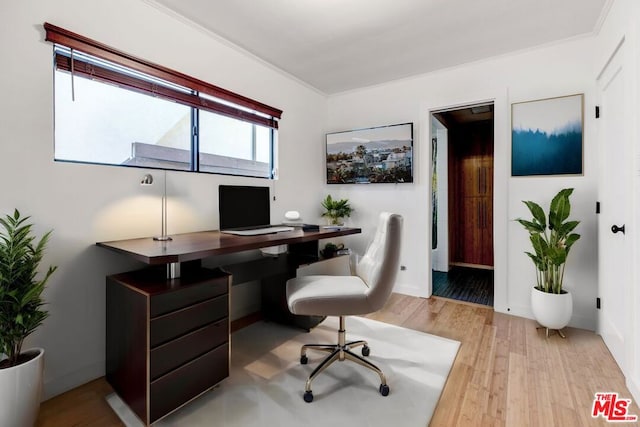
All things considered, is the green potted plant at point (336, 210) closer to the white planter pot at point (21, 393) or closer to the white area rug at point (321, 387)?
the white area rug at point (321, 387)

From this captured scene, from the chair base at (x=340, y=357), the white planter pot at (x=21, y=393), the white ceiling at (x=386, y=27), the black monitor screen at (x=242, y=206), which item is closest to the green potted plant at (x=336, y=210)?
the black monitor screen at (x=242, y=206)

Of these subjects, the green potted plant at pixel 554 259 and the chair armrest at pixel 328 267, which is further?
the chair armrest at pixel 328 267

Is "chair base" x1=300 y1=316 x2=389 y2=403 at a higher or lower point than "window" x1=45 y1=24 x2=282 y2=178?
lower

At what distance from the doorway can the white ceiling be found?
1628 mm

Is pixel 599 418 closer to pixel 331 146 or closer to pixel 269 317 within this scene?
pixel 269 317

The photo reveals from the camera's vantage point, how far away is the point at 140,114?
2111 millimetres

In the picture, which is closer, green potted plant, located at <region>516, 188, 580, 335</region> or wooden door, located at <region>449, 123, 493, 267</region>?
green potted plant, located at <region>516, 188, 580, 335</region>

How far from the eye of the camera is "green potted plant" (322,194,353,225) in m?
3.61

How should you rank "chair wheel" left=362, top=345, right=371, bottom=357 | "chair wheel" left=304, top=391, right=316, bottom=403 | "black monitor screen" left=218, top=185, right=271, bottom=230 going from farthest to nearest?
"black monitor screen" left=218, top=185, right=271, bottom=230 < "chair wheel" left=362, top=345, right=371, bottom=357 < "chair wheel" left=304, top=391, right=316, bottom=403

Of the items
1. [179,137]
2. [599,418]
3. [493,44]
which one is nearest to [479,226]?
[493,44]

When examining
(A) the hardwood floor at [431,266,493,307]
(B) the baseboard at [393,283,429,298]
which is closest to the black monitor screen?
(B) the baseboard at [393,283,429,298]

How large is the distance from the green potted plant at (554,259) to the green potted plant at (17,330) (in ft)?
10.8

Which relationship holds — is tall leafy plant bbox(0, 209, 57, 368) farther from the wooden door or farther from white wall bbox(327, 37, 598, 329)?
the wooden door

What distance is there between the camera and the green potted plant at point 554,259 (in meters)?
2.30
